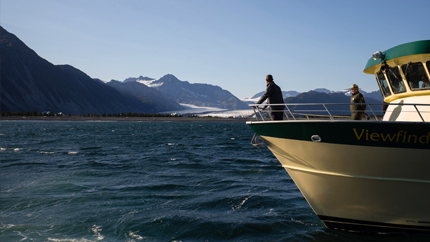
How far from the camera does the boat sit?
25.7ft

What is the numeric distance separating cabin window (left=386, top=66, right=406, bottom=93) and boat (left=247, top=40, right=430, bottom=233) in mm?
33

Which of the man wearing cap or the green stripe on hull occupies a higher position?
the man wearing cap

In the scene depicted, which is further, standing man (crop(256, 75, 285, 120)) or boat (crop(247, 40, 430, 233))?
standing man (crop(256, 75, 285, 120))

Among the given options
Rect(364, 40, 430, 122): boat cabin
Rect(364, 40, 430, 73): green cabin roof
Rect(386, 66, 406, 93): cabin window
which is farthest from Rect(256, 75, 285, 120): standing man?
Rect(386, 66, 406, 93): cabin window

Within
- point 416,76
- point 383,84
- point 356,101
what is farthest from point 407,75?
point 356,101

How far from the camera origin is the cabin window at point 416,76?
9242 mm

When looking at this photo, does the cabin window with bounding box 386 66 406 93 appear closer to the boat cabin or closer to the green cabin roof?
the boat cabin

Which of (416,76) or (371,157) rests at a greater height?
(416,76)

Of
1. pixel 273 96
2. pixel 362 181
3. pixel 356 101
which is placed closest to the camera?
pixel 362 181

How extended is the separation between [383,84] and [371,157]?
12.9 feet

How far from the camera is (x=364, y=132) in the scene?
7.97m

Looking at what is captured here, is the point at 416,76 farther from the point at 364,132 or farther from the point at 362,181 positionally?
the point at 362,181

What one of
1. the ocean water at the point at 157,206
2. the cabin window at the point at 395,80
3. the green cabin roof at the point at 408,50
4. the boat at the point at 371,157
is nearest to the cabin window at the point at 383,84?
the cabin window at the point at 395,80

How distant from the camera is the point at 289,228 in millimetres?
10102
